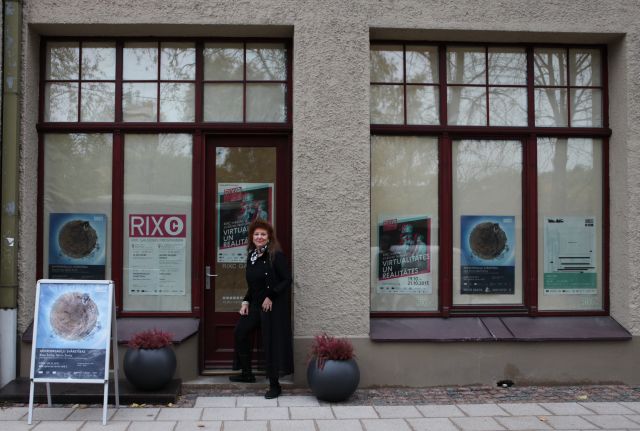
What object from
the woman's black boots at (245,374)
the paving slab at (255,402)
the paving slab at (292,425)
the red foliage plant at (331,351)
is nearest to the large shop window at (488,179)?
the red foliage plant at (331,351)

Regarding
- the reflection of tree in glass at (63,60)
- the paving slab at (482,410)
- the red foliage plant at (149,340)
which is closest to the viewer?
the paving slab at (482,410)

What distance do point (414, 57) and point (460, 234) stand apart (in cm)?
219

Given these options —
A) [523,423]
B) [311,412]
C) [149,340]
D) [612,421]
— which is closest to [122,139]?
[149,340]

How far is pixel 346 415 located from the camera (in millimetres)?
6109

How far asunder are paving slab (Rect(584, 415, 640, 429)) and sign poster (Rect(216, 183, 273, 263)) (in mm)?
3959

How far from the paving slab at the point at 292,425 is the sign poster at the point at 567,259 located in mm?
3480

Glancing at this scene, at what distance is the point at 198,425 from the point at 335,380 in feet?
4.70

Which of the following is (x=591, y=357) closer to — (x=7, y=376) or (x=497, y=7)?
(x=497, y=7)

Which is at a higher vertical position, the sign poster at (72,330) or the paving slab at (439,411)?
the sign poster at (72,330)

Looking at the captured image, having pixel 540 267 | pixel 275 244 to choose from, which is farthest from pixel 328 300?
pixel 540 267

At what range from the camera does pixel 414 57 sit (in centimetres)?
766

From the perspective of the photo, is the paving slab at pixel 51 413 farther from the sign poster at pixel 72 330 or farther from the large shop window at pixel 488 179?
the large shop window at pixel 488 179

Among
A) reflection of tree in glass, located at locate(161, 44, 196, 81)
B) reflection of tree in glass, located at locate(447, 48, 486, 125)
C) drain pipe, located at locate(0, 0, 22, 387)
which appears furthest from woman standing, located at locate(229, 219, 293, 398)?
reflection of tree in glass, located at locate(447, 48, 486, 125)

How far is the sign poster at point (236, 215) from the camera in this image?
7.48 metres
